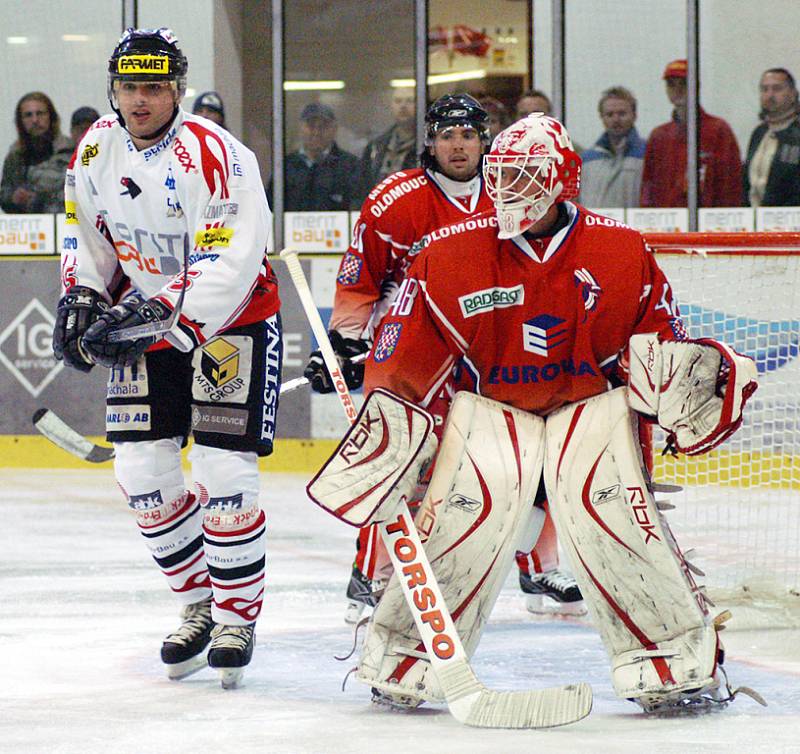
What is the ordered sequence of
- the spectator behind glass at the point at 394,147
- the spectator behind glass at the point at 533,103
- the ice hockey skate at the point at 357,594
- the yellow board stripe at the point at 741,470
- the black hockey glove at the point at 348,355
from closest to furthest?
the ice hockey skate at the point at 357,594 < the black hockey glove at the point at 348,355 < the yellow board stripe at the point at 741,470 < the spectator behind glass at the point at 533,103 < the spectator behind glass at the point at 394,147

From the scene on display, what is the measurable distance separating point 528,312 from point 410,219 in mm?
1107

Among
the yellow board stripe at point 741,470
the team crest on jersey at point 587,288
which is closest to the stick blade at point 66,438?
the team crest on jersey at point 587,288

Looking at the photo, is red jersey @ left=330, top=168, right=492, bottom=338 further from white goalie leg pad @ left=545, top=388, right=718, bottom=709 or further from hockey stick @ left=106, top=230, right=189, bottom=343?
white goalie leg pad @ left=545, top=388, right=718, bottom=709

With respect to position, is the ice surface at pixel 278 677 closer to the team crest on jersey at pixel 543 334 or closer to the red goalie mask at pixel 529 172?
the team crest on jersey at pixel 543 334

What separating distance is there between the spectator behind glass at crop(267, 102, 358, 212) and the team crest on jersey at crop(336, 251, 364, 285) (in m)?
3.38

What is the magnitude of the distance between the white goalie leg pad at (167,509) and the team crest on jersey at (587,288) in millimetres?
863

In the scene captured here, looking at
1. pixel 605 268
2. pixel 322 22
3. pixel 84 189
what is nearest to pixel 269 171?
pixel 322 22

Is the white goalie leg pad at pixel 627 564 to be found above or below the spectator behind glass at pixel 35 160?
below

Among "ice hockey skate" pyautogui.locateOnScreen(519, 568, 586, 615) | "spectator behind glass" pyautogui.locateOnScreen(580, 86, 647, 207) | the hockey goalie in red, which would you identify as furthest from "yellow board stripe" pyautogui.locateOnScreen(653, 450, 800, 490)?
"spectator behind glass" pyautogui.locateOnScreen(580, 86, 647, 207)

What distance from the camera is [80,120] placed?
7426mm

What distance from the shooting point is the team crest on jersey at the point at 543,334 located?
2.74 meters

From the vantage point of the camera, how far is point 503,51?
280 inches

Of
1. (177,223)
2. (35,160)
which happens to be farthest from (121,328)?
(35,160)

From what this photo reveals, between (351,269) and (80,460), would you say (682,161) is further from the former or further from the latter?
(351,269)
